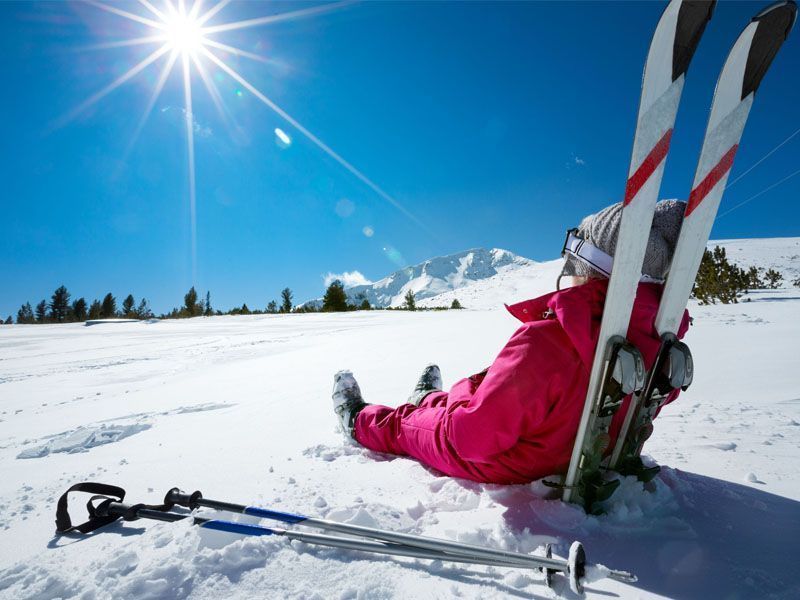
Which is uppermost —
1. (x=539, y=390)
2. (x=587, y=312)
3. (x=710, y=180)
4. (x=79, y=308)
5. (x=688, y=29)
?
(x=79, y=308)

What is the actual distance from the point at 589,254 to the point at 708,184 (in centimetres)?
56

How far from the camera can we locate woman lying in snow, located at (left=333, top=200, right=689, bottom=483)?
1.48m

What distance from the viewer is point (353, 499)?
5.58ft

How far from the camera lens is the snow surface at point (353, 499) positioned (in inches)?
43.0

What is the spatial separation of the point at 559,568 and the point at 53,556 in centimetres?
165

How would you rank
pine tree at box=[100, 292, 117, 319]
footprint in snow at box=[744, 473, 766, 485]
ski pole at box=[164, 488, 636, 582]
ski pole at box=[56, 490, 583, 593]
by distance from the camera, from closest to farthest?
ski pole at box=[164, 488, 636, 582], ski pole at box=[56, 490, 583, 593], footprint in snow at box=[744, 473, 766, 485], pine tree at box=[100, 292, 117, 319]

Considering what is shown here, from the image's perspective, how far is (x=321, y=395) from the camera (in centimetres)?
412

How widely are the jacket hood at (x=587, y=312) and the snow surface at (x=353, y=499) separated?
2.16 feet

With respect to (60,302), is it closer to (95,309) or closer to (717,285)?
(95,309)

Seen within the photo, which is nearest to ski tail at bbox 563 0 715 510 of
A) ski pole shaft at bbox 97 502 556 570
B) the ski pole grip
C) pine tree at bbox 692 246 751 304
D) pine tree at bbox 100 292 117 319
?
ski pole shaft at bbox 97 502 556 570

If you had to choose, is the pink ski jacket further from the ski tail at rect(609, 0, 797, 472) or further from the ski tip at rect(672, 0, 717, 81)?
the ski tip at rect(672, 0, 717, 81)

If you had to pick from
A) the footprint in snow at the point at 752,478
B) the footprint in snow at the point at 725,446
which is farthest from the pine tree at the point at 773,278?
the footprint in snow at the point at 752,478

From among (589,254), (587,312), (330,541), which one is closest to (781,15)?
(589,254)

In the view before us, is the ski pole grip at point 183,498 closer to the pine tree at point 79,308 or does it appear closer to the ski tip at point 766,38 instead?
the ski tip at point 766,38
